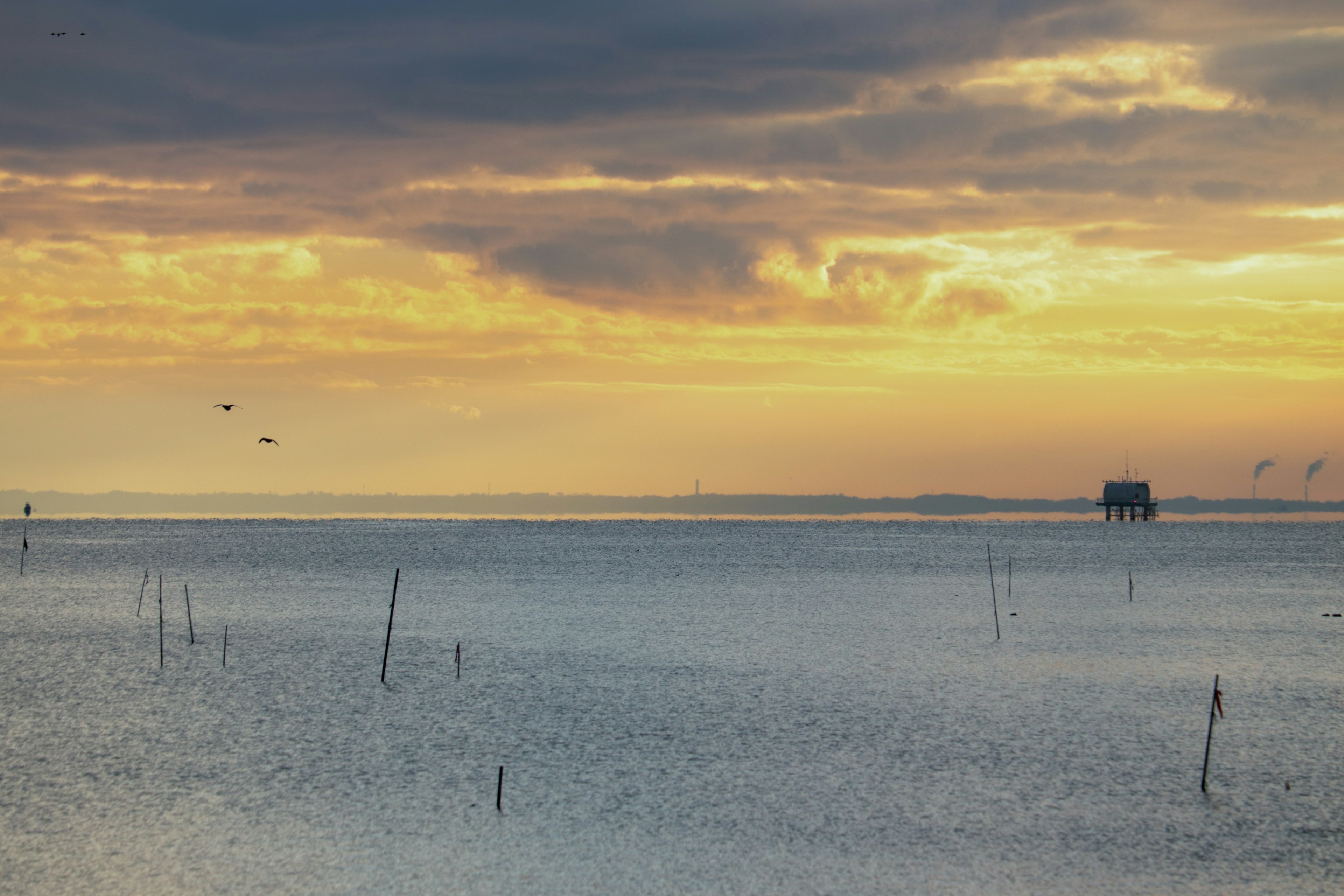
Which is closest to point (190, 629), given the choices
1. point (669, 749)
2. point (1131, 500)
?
point (669, 749)

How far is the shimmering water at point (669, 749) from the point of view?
34.8ft

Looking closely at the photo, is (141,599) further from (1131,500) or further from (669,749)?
(1131,500)

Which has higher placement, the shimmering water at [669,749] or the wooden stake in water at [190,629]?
the wooden stake in water at [190,629]

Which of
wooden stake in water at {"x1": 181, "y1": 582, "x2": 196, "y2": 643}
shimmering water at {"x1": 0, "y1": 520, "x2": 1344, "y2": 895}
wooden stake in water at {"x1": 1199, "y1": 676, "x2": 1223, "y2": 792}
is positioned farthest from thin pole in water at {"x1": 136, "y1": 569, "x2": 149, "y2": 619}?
wooden stake in water at {"x1": 1199, "y1": 676, "x2": 1223, "y2": 792}

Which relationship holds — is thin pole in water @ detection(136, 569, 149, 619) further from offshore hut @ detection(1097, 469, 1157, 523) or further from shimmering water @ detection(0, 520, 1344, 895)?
offshore hut @ detection(1097, 469, 1157, 523)

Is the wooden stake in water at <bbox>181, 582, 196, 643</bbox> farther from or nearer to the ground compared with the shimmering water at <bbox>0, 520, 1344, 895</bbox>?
farther from the ground

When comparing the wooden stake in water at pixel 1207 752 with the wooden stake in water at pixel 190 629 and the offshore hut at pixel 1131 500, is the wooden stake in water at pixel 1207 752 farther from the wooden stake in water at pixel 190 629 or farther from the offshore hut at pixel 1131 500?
the offshore hut at pixel 1131 500

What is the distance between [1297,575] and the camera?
48.1 m

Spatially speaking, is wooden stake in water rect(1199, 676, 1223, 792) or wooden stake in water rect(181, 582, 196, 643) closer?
wooden stake in water rect(1199, 676, 1223, 792)

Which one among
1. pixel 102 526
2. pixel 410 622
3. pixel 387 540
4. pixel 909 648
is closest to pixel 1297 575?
pixel 909 648

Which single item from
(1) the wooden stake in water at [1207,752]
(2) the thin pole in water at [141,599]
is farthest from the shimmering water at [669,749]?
(2) the thin pole in water at [141,599]

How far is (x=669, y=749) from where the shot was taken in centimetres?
1469

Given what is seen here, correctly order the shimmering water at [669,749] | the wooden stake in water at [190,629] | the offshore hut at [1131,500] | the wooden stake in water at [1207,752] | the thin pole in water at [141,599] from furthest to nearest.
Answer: the offshore hut at [1131,500] < the thin pole in water at [141,599] < the wooden stake in water at [190,629] < the wooden stake in water at [1207,752] < the shimmering water at [669,749]

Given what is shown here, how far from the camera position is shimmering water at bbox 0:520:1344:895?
10602mm
